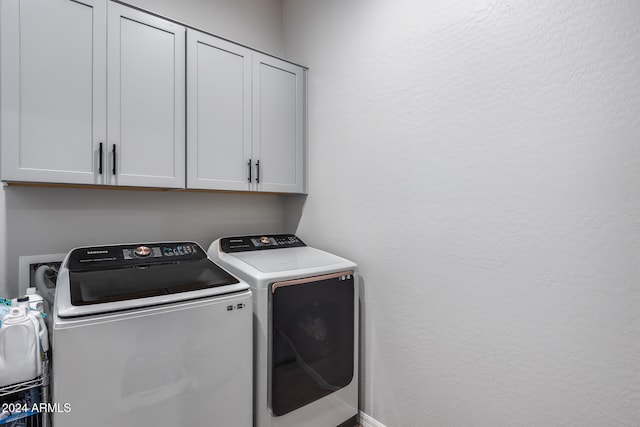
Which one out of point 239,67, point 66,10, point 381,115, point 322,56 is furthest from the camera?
point 322,56

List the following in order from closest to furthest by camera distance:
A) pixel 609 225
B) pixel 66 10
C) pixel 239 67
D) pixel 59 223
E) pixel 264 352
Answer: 1. pixel 609 225
2. pixel 66 10
3. pixel 264 352
4. pixel 59 223
5. pixel 239 67

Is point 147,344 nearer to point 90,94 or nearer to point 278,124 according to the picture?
point 90,94

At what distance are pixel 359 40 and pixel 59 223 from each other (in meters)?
1.93

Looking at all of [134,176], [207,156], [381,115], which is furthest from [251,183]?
[381,115]

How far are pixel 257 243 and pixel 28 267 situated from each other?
115 centimetres

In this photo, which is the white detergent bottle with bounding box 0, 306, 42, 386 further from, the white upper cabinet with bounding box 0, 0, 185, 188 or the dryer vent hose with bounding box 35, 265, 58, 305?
the white upper cabinet with bounding box 0, 0, 185, 188

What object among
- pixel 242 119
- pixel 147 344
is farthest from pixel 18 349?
pixel 242 119

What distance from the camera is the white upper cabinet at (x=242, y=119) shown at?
1813 millimetres

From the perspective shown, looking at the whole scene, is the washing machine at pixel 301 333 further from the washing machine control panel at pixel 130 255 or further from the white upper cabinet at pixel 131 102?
the white upper cabinet at pixel 131 102

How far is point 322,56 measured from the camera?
219 centimetres

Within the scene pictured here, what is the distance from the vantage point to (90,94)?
1.49 m

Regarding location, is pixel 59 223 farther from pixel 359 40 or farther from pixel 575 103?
pixel 575 103

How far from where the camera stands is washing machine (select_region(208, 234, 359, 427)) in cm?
155

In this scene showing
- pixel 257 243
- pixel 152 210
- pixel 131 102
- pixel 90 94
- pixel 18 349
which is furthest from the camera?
pixel 257 243
